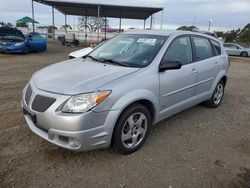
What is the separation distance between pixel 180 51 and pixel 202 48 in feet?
2.87

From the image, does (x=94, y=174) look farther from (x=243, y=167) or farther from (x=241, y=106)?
(x=241, y=106)

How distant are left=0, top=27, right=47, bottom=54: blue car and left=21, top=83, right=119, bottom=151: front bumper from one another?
11.9 meters

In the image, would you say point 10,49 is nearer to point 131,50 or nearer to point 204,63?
point 131,50

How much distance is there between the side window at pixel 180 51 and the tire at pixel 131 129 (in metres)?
0.93

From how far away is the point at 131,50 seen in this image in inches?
151

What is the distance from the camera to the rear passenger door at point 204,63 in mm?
4367

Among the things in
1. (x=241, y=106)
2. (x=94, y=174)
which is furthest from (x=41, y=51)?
(x=94, y=174)

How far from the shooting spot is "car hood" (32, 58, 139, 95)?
2.80 metres

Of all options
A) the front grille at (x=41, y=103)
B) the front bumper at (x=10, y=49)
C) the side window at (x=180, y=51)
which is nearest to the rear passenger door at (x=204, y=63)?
the side window at (x=180, y=51)

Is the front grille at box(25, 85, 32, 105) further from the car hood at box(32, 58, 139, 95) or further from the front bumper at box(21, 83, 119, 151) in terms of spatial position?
the front bumper at box(21, 83, 119, 151)

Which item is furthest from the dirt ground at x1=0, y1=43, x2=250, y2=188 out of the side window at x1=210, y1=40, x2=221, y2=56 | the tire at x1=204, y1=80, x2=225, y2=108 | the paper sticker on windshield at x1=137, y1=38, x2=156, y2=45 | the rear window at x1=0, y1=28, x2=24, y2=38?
the rear window at x1=0, y1=28, x2=24, y2=38

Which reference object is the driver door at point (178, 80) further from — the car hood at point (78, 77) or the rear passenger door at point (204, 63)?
the car hood at point (78, 77)

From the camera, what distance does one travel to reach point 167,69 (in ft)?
11.3

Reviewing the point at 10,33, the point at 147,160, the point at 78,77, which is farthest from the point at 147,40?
the point at 10,33
